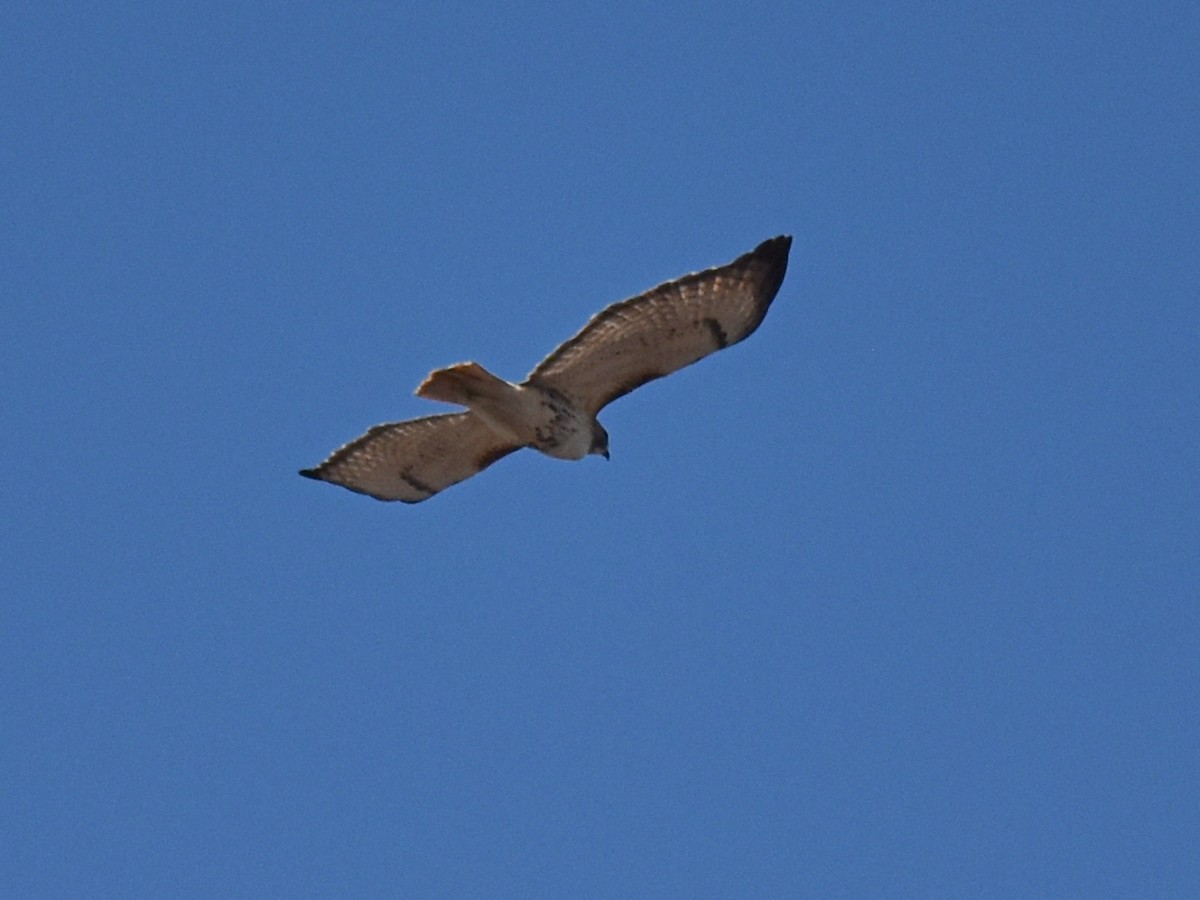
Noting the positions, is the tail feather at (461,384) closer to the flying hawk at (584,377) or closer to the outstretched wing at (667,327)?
the flying hawk at (584,377)

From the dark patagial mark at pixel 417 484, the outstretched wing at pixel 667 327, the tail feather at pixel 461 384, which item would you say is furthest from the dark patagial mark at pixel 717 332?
→ the dark patagial mark at pixel 417 484

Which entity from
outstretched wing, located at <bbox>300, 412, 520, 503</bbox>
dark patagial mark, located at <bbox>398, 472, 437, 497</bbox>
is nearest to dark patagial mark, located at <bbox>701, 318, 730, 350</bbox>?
outstretched wing, located at <bbox>300, 412, 520, 503</bbox>

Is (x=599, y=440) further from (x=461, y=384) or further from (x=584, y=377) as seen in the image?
(x=461, y=384)

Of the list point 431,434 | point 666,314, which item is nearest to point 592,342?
point 666,314

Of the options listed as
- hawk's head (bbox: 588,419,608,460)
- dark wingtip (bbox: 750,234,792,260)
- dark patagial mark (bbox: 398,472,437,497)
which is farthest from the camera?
dark patagial mark (bbox: 398,472,437,497)

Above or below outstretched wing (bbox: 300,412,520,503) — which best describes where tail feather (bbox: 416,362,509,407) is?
below

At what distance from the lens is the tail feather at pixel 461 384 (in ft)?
45.0

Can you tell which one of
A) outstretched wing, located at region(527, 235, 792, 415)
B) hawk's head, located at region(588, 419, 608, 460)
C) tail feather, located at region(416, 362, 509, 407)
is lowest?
hawk's head, located at region(588, 419, 608, 460)

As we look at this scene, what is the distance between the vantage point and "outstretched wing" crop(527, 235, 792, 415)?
1334cm

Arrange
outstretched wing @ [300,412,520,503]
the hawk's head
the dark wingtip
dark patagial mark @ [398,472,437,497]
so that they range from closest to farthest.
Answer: the dark wingtip → the hawk's head → outstretched wing @ [300,412,520,503] → dark patagial mark @ [398,472,437,497]

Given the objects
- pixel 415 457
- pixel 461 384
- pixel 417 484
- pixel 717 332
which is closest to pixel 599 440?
pixel 461 384

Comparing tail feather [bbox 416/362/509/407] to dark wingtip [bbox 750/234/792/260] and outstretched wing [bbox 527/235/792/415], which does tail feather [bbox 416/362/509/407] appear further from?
dark wingtip [bbox 750/234/792/260]

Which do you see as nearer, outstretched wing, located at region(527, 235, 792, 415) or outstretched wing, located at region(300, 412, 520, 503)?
outstretched wing, located at region(527, 235, 792, 415)

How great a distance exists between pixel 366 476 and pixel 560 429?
7.07 ft
